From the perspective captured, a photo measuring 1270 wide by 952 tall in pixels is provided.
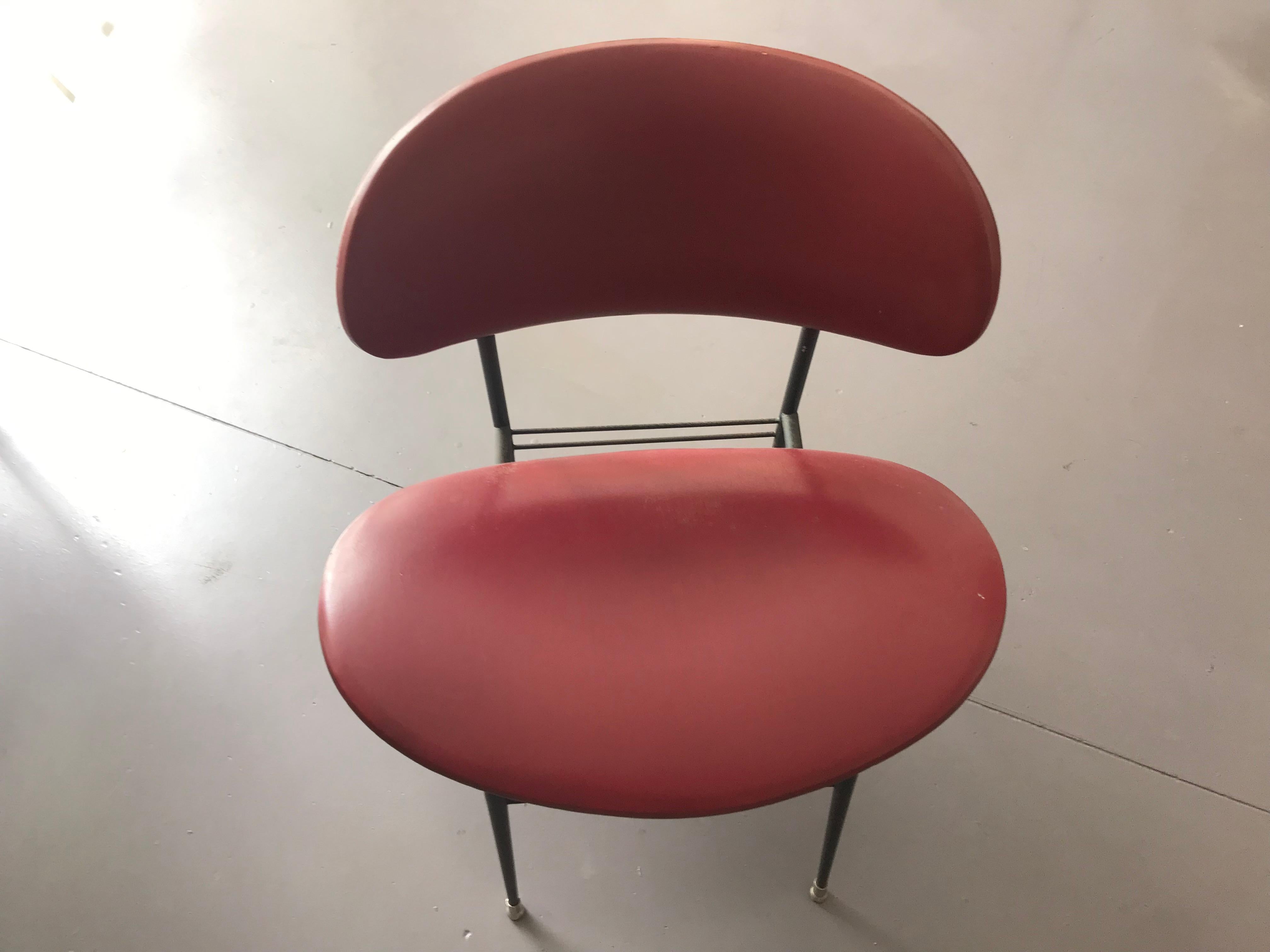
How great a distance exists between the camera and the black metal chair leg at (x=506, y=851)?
804 mm

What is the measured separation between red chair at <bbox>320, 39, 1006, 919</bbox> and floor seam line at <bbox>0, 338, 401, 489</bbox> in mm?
612

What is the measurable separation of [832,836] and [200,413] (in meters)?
1.23

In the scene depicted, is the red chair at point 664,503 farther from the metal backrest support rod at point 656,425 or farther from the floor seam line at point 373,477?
the floor seam line at point 373,477

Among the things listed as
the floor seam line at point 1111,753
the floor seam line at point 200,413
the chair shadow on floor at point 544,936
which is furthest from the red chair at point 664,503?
the floor seam line at point 200,413

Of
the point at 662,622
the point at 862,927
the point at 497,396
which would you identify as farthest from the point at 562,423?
the point at 862,927

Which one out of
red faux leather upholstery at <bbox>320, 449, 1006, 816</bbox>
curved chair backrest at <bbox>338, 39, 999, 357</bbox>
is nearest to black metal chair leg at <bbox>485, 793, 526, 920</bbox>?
red faux leather upholstery at <bbox>320, 449, 1006, 816</bbox>

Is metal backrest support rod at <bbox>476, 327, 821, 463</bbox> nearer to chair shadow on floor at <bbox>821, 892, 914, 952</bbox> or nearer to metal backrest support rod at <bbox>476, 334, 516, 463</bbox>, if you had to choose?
metal backrest support rod at <bbox>476, 334, 516, 463</bbox>

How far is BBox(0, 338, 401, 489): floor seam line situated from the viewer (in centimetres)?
133

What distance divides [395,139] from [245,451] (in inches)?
34.7

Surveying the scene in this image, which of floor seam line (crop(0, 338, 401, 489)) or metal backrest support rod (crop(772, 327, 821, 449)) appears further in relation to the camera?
floor seam line (crop(0, 338, 401, 489))

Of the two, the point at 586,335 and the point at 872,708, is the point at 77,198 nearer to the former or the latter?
the point at 586,335

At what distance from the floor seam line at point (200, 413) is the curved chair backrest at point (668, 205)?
64 centimetres

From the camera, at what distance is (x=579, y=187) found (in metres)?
0.70

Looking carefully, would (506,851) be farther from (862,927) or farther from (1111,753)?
(1111,753)
